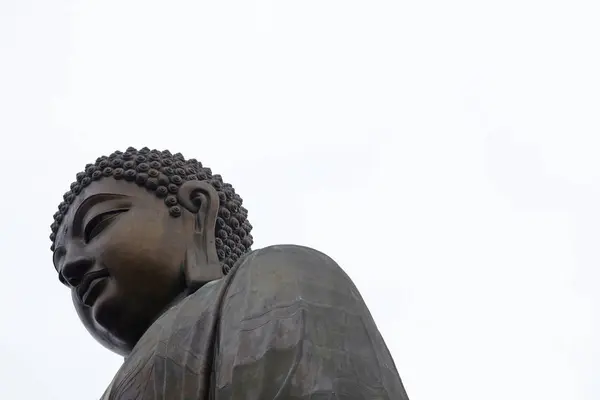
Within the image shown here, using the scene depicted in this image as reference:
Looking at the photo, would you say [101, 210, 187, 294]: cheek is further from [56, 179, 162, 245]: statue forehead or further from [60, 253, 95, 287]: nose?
[56, 179, 162, 245]: statue forehead

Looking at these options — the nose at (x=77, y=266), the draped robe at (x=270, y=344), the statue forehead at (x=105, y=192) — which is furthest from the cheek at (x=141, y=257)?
the draped robe at (x=270, y=344)

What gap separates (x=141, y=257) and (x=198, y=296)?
63 centimetres

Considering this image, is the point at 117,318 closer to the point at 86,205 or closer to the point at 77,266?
the point at 77,266

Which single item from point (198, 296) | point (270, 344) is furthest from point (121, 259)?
point (270, 344)

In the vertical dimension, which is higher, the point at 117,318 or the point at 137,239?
the point at 137,239

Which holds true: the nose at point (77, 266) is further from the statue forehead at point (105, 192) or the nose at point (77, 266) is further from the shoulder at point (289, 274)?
the shoulder at point (289, 274)

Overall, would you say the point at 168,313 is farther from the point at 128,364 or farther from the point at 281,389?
the point at 281,389

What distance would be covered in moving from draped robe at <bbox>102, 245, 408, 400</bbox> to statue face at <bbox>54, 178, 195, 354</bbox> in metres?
0.62

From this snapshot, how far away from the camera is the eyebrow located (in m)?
5.08

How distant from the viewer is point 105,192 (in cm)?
518

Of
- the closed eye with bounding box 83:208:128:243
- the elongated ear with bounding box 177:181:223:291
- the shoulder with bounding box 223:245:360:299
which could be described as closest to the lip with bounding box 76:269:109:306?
the closed eye with bounding box 83:208:128:243

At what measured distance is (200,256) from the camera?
4992 millimetres

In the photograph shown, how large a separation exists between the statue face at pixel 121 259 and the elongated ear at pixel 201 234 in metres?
0.04

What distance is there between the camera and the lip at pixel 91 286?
4938 mm
